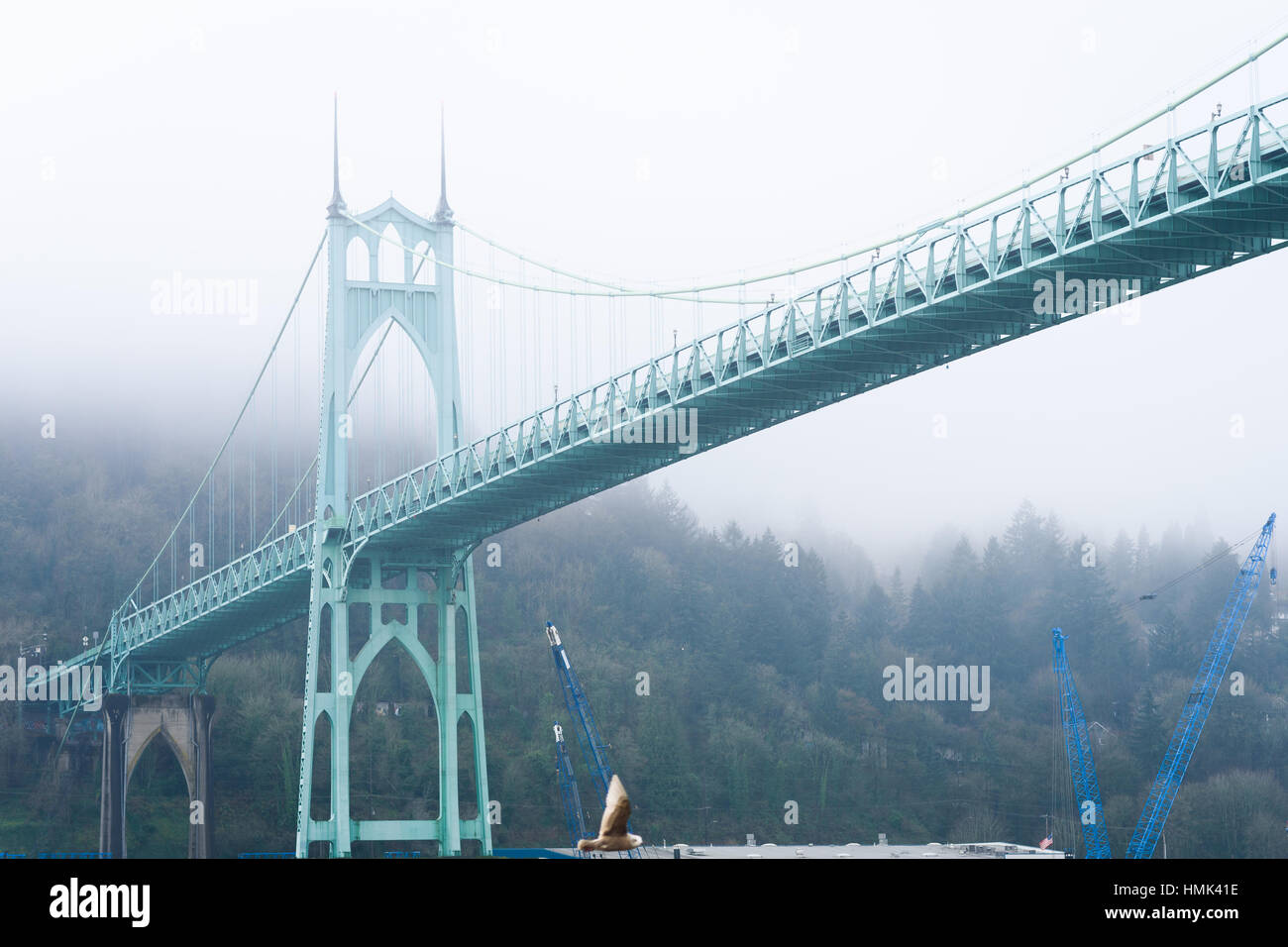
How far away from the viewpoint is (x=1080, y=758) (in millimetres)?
88062

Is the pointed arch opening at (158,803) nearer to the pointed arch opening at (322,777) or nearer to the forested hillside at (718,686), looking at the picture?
the forested hillside at (718,686)

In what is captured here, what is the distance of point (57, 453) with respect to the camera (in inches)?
3780

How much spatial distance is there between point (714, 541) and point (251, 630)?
39912 mm

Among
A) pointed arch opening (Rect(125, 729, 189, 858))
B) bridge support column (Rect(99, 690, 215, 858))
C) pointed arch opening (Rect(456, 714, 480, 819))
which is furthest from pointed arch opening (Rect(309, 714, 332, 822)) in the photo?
pointed arch opening (Rect(456, 714, 480, 819))

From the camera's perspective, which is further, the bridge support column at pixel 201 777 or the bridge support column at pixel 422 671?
the bridge support column at pixel 201 777

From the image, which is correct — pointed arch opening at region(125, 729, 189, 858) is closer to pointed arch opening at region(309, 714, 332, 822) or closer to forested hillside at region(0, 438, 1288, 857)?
forested hillside at region(0, 438, 1288, 857)

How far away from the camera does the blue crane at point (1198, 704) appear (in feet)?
270

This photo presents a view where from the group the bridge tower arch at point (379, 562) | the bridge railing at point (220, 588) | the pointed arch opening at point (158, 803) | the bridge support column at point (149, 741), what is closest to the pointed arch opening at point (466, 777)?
the bridge support column at point (149, 741)

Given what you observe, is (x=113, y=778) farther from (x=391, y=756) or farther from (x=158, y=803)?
(x=391, y=756)

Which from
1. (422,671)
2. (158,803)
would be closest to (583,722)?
(158,803)

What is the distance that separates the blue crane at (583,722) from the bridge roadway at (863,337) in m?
23.7

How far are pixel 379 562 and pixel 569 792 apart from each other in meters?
26.9

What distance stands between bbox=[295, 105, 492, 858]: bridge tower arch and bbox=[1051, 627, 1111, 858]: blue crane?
111 feet
